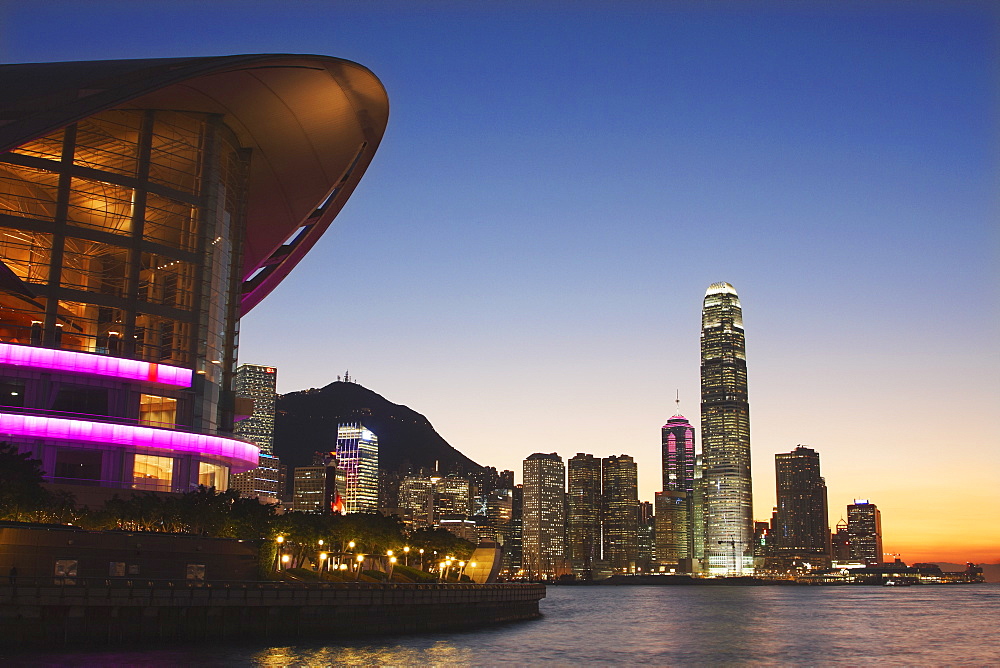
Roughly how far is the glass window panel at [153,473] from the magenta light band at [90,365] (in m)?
5.42

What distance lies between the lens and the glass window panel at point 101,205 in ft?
242

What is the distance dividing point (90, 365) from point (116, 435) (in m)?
5.06

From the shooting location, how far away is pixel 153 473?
72.7 metres

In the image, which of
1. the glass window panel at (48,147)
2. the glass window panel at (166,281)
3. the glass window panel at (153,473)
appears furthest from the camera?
A: the glass window panel at (166,281)

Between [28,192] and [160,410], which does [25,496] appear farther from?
[28,192]

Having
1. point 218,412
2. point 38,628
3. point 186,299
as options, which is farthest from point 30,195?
point 38,628

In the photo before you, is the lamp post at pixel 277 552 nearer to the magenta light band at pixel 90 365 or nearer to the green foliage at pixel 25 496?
the green foliage at pixel 25 496

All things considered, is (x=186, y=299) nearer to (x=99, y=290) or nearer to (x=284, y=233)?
(x=99, y=290)

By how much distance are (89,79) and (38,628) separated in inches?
1380

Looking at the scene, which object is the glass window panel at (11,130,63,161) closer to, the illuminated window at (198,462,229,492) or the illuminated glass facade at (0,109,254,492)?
the illuminated glass facade at (0,109,254,492)

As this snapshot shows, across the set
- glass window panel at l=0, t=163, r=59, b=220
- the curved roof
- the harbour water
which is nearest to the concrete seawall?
the harbour water

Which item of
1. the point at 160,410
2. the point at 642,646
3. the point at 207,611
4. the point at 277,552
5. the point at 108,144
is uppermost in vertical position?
the point at 108,144

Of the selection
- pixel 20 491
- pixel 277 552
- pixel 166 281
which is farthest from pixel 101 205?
pixel 277 552

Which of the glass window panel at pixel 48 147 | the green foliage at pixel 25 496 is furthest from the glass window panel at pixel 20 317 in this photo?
the green foliage at pixel 25 496
